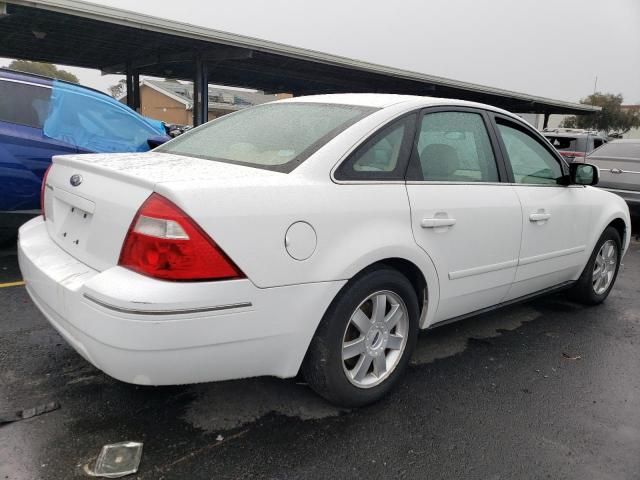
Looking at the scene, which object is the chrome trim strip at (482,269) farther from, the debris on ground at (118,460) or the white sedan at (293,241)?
the debris on ground at (118,460)

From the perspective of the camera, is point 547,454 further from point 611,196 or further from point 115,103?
point 115,103

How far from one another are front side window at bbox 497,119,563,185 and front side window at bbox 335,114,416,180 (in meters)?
0.98

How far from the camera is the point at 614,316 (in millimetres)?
4340

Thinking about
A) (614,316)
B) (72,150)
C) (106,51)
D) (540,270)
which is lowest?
(614,316)

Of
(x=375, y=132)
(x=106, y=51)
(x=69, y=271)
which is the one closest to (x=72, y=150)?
(x=69, y=271)

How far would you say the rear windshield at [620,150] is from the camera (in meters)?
7.83

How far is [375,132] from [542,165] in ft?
5.74

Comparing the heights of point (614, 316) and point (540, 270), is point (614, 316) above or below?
below

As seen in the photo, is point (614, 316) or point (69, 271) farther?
point (614, 316)

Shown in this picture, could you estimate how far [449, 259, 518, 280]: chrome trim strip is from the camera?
2884 millimetres

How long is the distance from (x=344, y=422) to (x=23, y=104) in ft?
14.2

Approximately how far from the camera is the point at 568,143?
41.1 feet

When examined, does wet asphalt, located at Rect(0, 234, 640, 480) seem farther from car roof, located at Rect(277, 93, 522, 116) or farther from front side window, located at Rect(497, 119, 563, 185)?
car roof, located at Rect(277, 93, 522, 116)

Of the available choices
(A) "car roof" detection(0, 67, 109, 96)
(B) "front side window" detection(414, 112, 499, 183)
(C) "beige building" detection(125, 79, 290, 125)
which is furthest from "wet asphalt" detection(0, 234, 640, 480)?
(C) "beige building" detection(125, 79, 290, 125)
